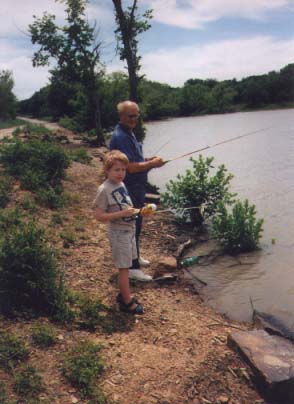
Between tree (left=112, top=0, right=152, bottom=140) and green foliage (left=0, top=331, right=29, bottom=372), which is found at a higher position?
tree (left=112, top=0, right=152, bottom=140)

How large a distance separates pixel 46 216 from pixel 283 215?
520cm

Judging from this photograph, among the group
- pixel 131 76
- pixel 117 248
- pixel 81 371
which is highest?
pixel 131 76

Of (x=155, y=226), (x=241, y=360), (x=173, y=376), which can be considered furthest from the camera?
(x=155, y=226)

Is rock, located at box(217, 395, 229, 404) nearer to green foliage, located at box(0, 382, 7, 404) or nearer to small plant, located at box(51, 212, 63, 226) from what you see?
green foliage, located at box(0, 382, 7, 404)

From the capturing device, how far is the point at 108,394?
9.87 ft

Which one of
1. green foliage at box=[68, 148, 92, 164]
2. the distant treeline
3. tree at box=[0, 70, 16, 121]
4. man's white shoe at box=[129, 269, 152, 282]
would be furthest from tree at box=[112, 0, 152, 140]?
tree at box=[0, 70, 16, 121]

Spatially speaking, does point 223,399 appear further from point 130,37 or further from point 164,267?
point 130,37

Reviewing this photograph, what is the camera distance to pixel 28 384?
114 inches

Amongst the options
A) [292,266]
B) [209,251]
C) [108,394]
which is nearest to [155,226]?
[209,251]

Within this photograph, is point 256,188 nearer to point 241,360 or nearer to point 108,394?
point 241,360

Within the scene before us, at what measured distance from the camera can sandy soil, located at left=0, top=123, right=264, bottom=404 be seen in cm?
309

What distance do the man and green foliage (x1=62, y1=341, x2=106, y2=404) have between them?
187cm

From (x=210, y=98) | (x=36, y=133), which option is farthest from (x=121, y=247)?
(x=210, y=98)

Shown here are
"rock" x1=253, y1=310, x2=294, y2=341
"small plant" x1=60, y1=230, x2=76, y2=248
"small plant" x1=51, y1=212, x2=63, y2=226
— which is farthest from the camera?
"small plant" x1=51, y1=212, x2=63, y2=226
